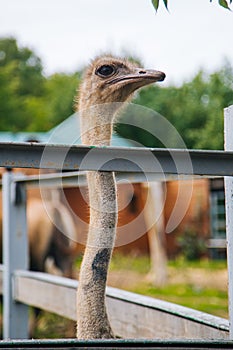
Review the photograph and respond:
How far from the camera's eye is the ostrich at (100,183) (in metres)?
2.34

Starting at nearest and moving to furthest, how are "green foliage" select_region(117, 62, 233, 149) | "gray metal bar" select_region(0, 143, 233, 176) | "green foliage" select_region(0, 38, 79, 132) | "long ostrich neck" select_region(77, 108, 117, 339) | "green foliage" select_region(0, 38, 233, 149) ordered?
"gray metal bar" select_region(0, 143, 233, 176)
"long ostrich neck" select_region(77, 108, 117, 339)
"green foliage" select_region(117, 62, 233, 149)
"green foliage" select_region(0, 38, 233, 149)
"green foliage" select_region(0, 38, 79, 132)

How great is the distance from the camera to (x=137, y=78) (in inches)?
103

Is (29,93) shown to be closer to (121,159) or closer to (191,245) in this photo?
(191,245)

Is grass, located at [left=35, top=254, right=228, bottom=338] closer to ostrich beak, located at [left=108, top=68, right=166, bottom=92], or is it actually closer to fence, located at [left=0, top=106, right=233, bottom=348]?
fence, located at [left=0, top=106, right=233, bottom=348]

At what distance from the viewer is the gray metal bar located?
1.66 m

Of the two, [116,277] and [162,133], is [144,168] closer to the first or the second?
[116,277]

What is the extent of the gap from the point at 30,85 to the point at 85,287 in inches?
1666

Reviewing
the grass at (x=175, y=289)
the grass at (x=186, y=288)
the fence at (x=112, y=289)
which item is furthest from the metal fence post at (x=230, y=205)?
the grass at (x=186, y=288)

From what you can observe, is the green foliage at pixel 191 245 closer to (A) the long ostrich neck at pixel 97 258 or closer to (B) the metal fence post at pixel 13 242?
(B) the metal fence post at pixel 13 242

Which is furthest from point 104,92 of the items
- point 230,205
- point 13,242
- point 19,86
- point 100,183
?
point 19,86

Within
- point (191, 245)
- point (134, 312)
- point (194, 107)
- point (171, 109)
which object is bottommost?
point (134, 312)

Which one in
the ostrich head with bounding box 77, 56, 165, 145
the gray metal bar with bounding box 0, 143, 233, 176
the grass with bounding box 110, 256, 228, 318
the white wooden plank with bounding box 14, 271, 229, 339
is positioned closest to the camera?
the gray metal bar with bounding box 0, 143, 233, 176

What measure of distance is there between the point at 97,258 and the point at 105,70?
28.2 inches

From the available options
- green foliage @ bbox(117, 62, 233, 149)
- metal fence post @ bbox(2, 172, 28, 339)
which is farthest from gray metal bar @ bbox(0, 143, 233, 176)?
green foliage @ bbox(117, 62, 233, 149)
